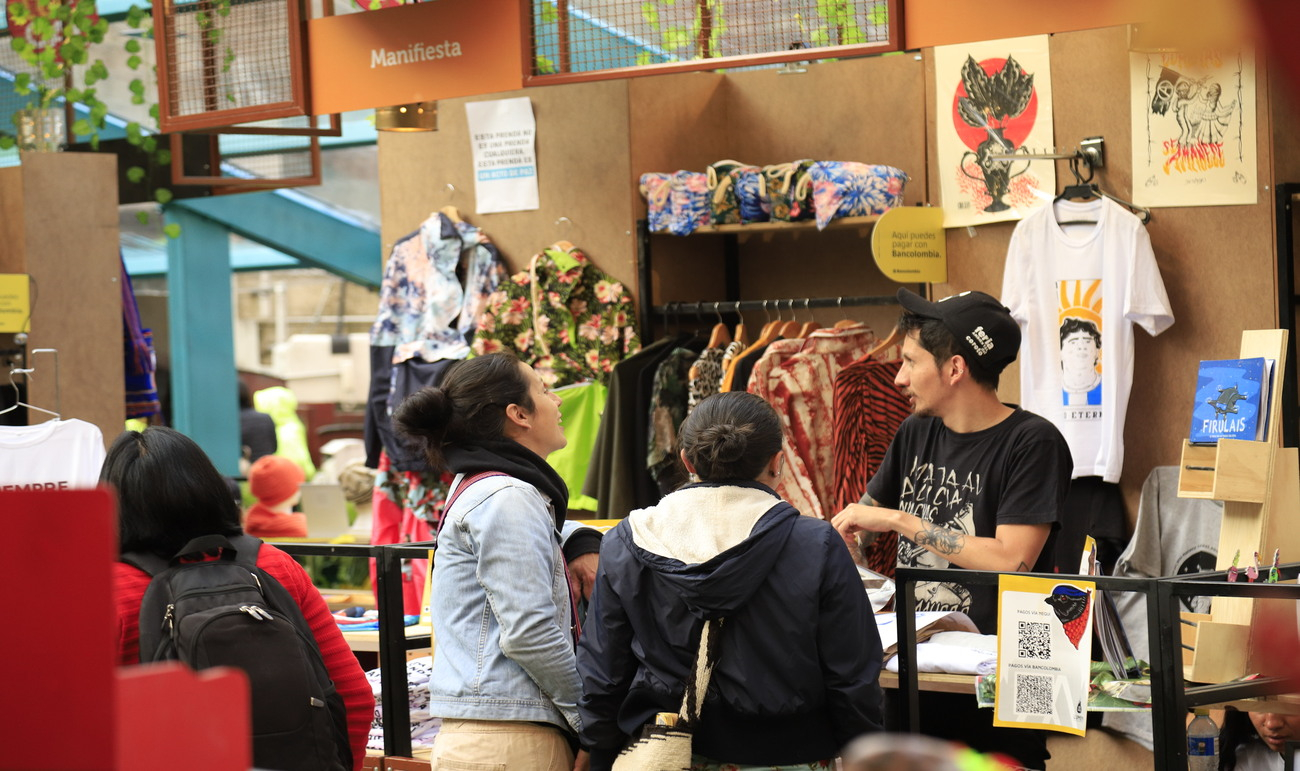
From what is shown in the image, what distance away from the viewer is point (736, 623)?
2.40 m

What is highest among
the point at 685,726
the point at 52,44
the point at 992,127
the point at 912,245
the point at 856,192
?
the point at 52,44

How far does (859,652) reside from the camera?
2.40 metres

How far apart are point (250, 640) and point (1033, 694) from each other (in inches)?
60.5

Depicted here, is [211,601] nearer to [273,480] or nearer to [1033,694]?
[1033,694]

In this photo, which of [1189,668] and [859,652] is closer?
[859,652]

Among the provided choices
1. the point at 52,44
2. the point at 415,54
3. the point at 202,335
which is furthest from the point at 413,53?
the point at 202,335

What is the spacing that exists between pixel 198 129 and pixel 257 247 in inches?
294

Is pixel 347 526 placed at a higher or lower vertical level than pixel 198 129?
lower

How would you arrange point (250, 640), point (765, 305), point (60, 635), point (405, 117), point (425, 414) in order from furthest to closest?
point (765, 305)
point (405, 117)
point (425, 414)
point (250, 640)
point (60, 635)

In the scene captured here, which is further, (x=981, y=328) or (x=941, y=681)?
(x=981, y=328)

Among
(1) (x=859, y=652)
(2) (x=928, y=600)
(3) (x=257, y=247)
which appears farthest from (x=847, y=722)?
(3) (x=257, y=247)

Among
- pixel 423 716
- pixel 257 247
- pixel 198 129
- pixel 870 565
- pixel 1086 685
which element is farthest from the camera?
pixel 257 247

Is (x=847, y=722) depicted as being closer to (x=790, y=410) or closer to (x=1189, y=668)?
(x=1189, y=668)

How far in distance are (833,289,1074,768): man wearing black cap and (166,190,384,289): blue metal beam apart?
20.3 feet
